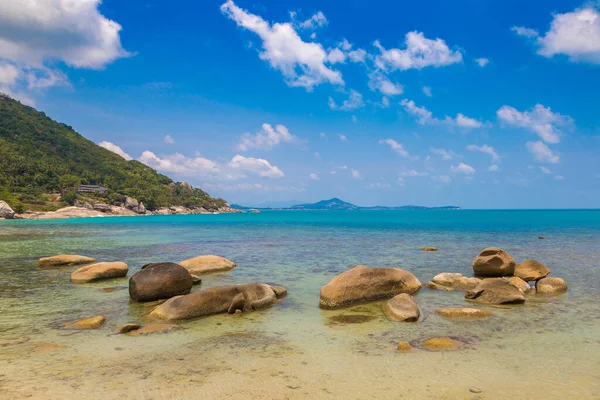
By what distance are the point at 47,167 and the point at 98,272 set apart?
148518 mm

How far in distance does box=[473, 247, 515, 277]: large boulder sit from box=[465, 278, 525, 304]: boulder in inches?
175

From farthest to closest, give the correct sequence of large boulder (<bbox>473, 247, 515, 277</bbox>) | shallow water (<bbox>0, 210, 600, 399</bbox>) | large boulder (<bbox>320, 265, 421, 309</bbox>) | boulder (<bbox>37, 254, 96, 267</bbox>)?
boulder (<bbox>37, 254, 96, 267</bbox>) → large boulder (<bbox>473, 247, 515, 277</bbox>) → large boulder (<bbox>320, 265, 421, 309</bbox>) → shallow water (<bbox>0, 210, 600, 399</bbox>)

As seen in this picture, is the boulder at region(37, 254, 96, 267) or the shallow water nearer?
the shallow water

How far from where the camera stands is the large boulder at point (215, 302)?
1238 cm

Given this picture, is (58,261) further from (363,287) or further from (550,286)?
(550,286)

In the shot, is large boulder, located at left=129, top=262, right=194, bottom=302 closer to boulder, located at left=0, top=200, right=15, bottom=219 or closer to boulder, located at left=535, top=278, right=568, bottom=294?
boulder, located at left=535, top=278, right=568, bottom=294

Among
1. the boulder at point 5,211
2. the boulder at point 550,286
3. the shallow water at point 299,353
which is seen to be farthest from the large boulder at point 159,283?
the boulder at point 5,211

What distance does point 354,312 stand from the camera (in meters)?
13.3

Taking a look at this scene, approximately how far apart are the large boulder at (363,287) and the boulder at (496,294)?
2494mm

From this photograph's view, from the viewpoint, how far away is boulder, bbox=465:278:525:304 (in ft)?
46.7

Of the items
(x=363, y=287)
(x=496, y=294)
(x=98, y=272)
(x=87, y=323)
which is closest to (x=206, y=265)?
(x=98, y=272)

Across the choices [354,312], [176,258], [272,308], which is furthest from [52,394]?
[176,258]

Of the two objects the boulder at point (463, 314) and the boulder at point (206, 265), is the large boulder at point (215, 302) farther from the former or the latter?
the boulder at point (206, 265)

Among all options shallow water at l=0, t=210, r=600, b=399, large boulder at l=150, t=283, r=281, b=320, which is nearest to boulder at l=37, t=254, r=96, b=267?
shallow water at l=0, t=210, r=600, b=399
